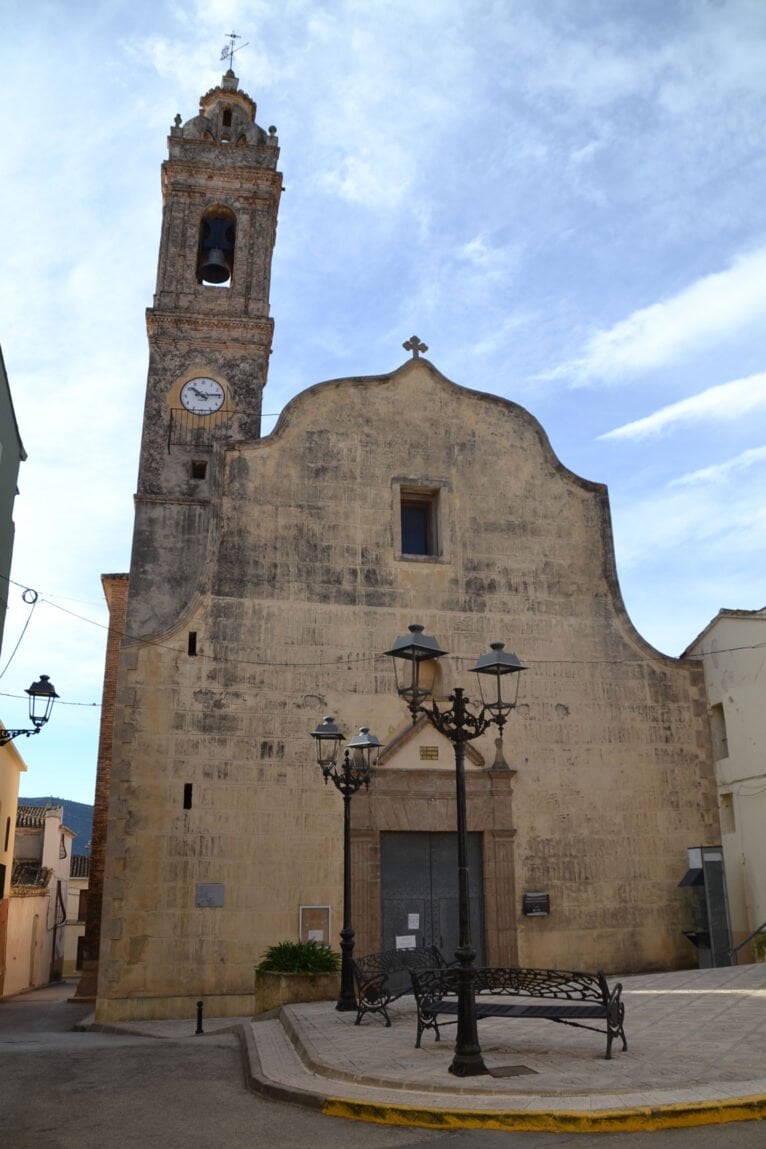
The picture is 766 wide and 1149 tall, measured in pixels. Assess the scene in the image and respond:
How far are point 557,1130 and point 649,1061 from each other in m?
1.96

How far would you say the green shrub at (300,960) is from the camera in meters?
13.7

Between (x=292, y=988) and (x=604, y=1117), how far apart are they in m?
7.93

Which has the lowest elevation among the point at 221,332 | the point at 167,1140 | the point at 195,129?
the point at 167,1140

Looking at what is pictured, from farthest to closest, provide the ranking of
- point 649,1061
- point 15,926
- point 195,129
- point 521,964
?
point 15,926
point 195,129
point 521,964
point 649,1061

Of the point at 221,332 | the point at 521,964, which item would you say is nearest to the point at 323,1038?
the point at 521,964

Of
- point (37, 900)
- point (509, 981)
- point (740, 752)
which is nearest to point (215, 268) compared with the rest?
point (740, 752)

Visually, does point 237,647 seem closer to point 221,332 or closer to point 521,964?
point 521,964

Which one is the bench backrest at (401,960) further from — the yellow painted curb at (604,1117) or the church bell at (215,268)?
the church bell at (215,268)

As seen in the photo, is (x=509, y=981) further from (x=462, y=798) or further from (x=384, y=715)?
(x=384, y=715)

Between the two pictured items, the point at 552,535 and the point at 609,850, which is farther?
the point at 552,535

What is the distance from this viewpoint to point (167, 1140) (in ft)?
21.9

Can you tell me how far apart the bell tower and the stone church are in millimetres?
147

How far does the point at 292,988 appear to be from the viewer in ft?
44.4

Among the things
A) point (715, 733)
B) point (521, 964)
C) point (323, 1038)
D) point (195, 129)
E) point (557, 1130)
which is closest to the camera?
point (557, 1130)
